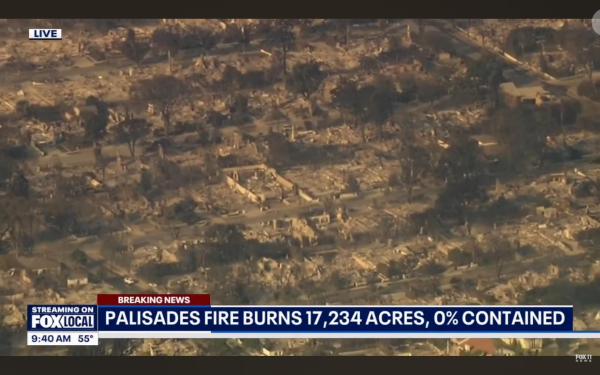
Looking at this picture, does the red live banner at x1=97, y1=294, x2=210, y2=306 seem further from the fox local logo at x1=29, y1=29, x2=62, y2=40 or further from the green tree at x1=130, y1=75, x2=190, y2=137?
the fox local logo at x1=29, y1=29, x2=62, y2=40

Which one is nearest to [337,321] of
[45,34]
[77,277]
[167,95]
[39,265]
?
[77,277]

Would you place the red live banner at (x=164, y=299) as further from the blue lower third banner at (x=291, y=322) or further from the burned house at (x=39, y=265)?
the burned house at (x=39, y=265)

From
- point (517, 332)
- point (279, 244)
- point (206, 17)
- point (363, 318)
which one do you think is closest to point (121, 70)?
point (206, 17)

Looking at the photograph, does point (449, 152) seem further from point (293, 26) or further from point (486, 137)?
point (293, 26)

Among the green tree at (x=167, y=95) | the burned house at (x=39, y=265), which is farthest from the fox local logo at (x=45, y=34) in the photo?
the burned house at (x=39, y=265)

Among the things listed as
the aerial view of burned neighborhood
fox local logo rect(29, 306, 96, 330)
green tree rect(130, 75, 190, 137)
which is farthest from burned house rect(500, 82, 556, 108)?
fox local logo rect(29, 306, 96, 330)

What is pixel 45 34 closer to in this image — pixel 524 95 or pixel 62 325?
pixel 62 325
